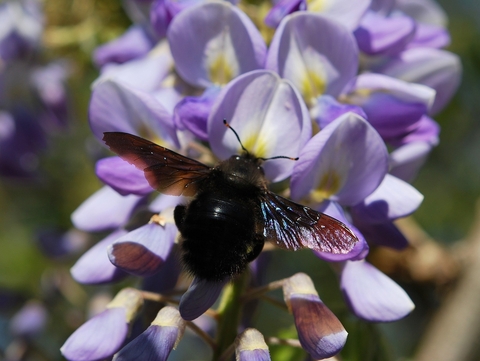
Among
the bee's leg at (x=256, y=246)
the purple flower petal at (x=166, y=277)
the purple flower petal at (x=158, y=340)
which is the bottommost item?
the purple flower petal at (x=166, y=277)

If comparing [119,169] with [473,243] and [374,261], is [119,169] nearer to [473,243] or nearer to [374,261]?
[374,261]

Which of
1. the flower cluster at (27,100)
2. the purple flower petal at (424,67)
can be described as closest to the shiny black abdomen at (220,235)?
the purple flower petal at (424,67)

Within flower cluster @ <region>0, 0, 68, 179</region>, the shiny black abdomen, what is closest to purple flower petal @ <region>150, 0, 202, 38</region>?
the shiny black abdomen

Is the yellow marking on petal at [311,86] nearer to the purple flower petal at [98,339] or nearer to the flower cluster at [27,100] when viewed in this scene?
the purple flower petal at [98,339]

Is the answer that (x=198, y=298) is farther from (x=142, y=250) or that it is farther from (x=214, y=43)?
(x=214, y=43)

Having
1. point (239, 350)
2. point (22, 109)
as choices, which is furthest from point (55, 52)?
point (239, 350)

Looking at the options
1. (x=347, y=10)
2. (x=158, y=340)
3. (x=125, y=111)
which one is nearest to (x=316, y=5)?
(x=347, y=10)
